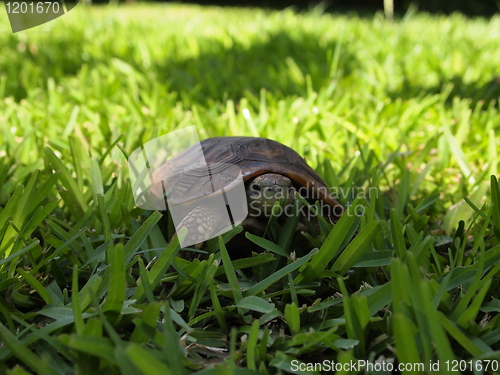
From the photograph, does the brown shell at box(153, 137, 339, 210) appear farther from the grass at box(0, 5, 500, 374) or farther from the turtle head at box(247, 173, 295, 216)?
the grass at box(0, 5, 500, 374)

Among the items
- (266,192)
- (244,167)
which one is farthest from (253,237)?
(244,167)

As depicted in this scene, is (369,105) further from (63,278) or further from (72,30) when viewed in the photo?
(72,30)

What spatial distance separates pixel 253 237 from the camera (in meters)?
1.30

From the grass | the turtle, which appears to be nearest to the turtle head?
the turtle

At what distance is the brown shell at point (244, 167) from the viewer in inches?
62.4

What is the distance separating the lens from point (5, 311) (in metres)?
1.04

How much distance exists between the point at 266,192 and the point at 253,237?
265 millimetres

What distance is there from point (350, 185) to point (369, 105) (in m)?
1.52

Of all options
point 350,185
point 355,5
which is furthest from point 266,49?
point 355,5

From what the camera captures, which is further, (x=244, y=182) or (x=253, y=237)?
(x=244, y=182)

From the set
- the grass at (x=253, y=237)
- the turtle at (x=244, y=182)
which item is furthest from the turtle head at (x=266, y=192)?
the grass at (x=253, y=237)

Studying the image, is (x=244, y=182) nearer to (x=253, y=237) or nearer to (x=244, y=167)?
(x=244, y=167)

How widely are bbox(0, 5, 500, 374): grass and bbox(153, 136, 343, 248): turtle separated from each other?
0.10 m

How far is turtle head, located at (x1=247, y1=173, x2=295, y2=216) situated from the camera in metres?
1.53
